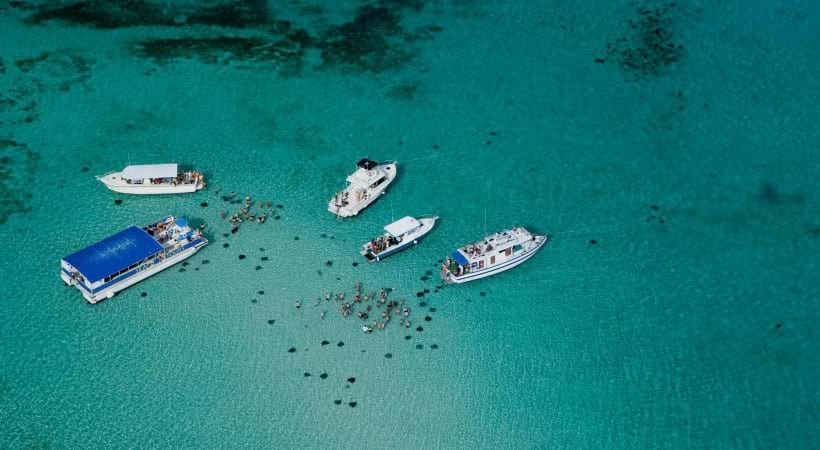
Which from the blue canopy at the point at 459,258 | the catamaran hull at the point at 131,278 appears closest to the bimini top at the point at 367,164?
the blue canopy at the point at 459,258

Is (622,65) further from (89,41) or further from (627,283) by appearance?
(89,41)

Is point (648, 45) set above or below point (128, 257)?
above

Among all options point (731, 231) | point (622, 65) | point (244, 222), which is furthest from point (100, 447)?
point (622, 65)

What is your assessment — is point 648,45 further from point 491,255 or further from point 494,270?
point 494,270

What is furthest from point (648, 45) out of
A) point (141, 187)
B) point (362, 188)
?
point (141, 187)

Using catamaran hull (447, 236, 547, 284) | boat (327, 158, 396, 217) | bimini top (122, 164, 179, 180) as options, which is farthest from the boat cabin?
catamaran hull (447, 236, 547, 284)

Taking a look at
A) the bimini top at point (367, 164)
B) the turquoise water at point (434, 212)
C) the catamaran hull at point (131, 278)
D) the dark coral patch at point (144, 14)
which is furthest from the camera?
the dark coral patch at point (144, 14)

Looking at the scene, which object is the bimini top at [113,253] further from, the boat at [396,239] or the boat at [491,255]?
the boat at [491,255]
